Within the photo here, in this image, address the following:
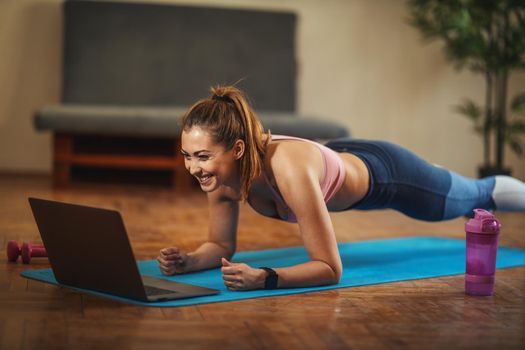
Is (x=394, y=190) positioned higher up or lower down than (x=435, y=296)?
higher up

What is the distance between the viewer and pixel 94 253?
90.0 inches

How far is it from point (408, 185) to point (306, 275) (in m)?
0.64

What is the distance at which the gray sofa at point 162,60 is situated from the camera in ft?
18.2

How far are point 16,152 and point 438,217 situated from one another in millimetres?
3378

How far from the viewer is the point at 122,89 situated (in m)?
5.70

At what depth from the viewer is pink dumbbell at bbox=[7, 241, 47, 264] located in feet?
9.35

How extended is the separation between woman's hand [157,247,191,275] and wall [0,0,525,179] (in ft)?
10.8

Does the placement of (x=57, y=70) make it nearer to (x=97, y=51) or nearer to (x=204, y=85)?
(x=97, y=51)

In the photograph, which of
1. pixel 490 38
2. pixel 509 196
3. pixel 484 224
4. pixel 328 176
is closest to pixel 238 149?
pixel 328 176

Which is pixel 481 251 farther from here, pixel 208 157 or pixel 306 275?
pixel 208 157

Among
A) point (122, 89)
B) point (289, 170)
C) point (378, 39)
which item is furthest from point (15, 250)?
point (378, 39)

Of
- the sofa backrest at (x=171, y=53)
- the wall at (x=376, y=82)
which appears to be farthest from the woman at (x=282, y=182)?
the wall at (x=376, y=82)

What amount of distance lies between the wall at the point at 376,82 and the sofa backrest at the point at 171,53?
0.17 metres

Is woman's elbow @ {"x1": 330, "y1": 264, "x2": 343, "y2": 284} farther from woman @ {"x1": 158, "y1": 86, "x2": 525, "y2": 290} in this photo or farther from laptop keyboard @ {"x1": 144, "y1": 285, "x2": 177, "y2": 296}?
laptop keyboard @ {"x1": 144, "y1": 285, "x2": 177, "y2": 296}
